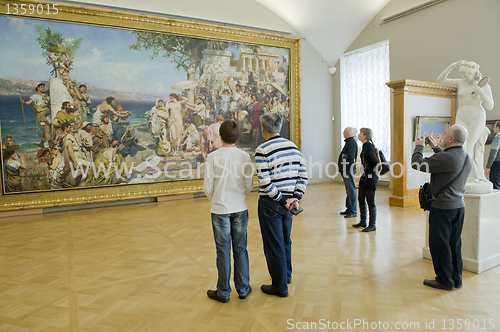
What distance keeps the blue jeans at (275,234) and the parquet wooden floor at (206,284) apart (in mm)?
250

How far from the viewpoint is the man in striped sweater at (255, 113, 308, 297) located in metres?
3.46

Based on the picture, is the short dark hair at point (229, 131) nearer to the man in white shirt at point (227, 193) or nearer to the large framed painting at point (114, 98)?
the man in white shirt at point (227, 193)

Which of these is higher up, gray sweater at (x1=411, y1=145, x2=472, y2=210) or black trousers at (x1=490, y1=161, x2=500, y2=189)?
gray sweater at (x1=411, y1=145, x2=472, y2=210)

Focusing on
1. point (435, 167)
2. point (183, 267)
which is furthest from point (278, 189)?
point (183, 267)

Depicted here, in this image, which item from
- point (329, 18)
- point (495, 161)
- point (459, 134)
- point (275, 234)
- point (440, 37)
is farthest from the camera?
point (329, 18)

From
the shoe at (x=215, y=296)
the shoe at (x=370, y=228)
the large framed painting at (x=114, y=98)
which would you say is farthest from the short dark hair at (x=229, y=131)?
the large framed painting at (x=114, y=98)

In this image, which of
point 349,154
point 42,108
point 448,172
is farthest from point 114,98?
point 448,172

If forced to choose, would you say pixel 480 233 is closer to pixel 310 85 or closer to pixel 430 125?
pixel 430 125

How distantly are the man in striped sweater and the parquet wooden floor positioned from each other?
505 mm

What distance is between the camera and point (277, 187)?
11.6ft

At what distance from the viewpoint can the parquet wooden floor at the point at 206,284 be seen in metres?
3.25

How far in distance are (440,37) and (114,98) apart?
953 cm

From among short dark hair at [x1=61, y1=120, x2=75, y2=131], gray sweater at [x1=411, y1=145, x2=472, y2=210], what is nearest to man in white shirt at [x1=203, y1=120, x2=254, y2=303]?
gray sweater at [x1=411, y1=145, x2=472, y2=210]

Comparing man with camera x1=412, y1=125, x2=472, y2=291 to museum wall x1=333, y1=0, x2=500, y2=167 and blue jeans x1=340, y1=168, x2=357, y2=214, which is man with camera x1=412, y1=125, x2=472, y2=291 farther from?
museum wall x1=333, y1=0, x2=500, y2=167
